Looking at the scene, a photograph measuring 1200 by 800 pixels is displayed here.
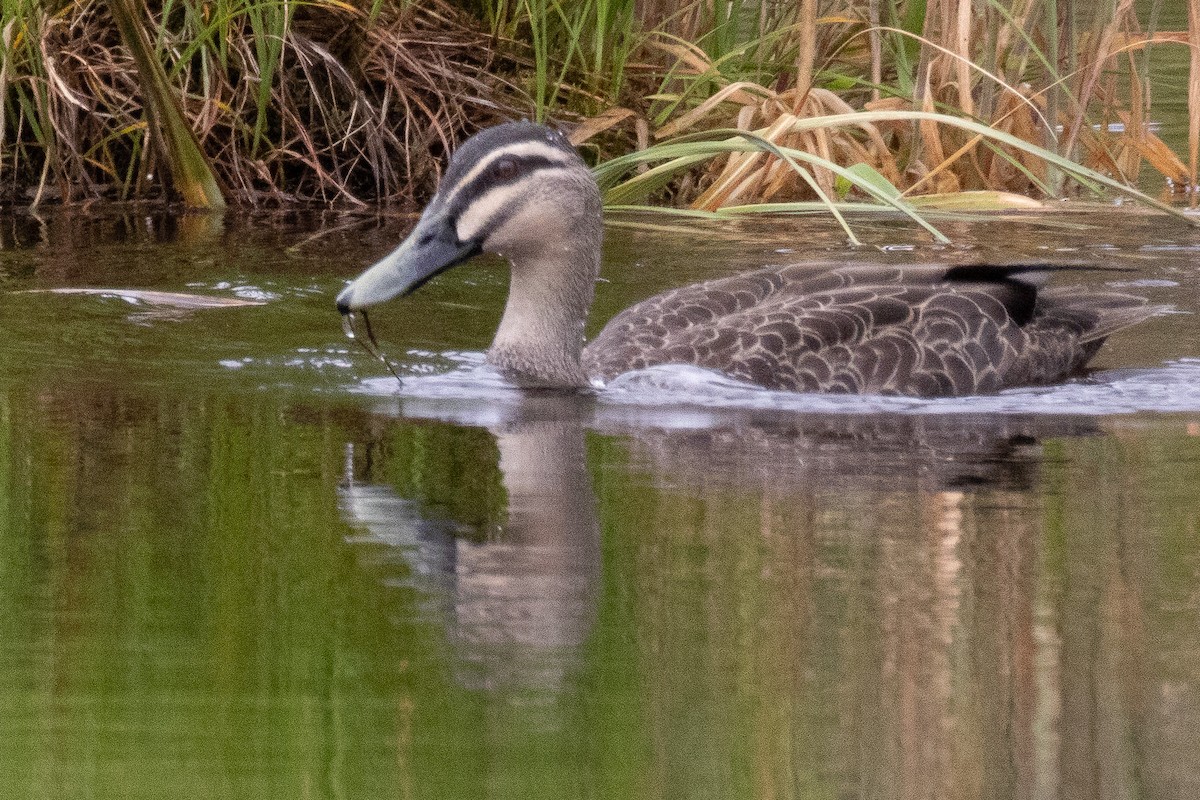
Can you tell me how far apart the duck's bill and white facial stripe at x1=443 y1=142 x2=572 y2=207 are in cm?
11

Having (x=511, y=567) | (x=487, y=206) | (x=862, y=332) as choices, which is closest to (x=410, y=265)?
(x=487, y=206)

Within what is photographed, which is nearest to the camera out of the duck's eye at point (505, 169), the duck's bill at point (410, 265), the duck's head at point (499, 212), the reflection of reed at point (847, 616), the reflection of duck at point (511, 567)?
the reflection of reed at point (847, 616)

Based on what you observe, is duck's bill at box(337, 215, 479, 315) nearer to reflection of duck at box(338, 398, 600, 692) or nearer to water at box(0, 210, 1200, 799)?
water at box(0, 210, 1200, 799)

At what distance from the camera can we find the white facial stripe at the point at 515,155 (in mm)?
6816

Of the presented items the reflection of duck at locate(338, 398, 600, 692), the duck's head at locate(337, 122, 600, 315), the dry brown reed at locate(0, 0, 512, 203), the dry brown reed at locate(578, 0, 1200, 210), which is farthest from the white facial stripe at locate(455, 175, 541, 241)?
the dry brown reed at locate(0, 0, 512, 203)

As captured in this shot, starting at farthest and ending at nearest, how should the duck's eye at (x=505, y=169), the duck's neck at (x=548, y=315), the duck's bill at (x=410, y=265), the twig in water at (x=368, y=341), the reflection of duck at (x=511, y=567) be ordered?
the duck's neck at (x=548, y=315) → the duck's eye at (x=505, y=169) → the twig in water at (x=368, y=341) → the duck's bill at (x=410, y=265) → the reflection of duck at (x=511, y=567)

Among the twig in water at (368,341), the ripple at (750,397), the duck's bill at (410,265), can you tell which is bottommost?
the ripple at (750,397)

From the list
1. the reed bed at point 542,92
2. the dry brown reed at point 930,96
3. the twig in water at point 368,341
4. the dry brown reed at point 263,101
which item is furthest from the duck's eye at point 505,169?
the dry brown reed at point 263,101

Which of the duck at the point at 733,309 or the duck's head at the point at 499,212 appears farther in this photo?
the duck at the point at 733,309

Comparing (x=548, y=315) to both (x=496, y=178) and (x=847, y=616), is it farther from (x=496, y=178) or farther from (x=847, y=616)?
(x=847, y=616)

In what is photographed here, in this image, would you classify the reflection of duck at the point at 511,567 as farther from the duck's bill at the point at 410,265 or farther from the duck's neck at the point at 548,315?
the duck's neck at the point at 548,315

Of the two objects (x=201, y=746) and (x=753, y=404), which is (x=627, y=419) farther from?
(x=201, y=746)

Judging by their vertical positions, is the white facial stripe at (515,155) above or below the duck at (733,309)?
above

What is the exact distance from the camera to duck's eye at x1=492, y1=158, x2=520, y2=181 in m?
6.96
